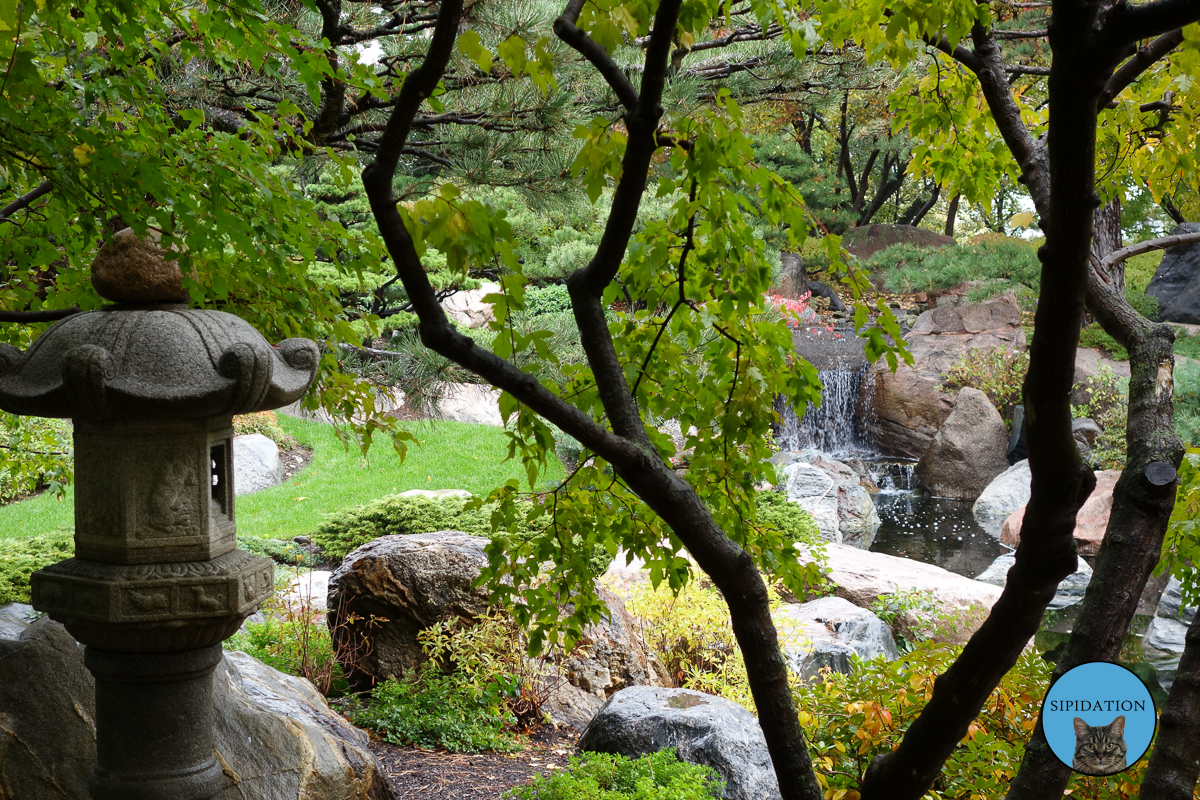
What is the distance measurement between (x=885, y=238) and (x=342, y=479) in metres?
13.6

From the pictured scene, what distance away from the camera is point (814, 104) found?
643cm

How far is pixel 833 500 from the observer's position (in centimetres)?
1032

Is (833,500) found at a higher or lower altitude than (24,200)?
lower

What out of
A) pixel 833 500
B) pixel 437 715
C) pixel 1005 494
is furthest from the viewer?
pixel 1005 494

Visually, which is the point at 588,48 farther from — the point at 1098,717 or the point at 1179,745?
the point at 1179,745

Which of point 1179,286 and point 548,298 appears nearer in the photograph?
point 1179,286

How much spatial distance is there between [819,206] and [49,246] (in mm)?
20517

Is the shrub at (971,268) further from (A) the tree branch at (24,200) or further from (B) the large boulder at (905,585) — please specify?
(A) the tree branch at (24,200)

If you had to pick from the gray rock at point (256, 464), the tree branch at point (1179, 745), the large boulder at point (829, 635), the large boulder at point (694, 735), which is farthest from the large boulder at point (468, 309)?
the tree branch at point (1179, 745)

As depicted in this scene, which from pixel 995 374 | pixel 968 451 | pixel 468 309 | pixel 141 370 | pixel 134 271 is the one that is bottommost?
pixel 968 451

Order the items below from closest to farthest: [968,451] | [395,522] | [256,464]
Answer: [395,522]
[256,464]
[968,451]

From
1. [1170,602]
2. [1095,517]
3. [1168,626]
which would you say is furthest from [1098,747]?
[1095,517]

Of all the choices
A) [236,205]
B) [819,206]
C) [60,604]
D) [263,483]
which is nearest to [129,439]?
[60,604]

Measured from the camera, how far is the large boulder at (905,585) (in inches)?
253
